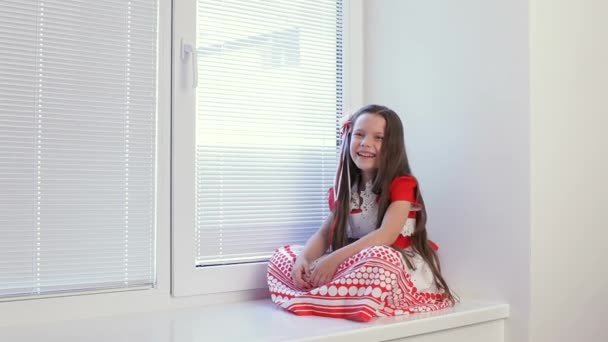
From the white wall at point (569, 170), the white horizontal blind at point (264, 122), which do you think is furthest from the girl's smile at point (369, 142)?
the white wall at point (569, 170)

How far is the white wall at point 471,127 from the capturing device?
1.60 meters

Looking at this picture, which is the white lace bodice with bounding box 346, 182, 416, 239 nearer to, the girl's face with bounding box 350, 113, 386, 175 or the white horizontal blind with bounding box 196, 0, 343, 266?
the girl's face with bounding box 350, 113, 386, 175

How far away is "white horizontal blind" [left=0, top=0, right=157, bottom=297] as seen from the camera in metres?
1.39

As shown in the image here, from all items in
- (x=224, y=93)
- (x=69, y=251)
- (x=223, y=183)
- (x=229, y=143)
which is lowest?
(x=69, y=251)

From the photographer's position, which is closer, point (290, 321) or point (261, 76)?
point (290, 321)

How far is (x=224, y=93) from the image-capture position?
1.71 metres

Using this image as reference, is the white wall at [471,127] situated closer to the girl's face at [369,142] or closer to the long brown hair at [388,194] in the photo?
the long brown hair at [388,194]

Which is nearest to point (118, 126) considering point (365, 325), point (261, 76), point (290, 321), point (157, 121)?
point (157, 121)

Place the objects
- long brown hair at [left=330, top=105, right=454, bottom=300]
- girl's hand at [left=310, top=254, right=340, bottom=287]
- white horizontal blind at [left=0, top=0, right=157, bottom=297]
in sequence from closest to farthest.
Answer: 1. white horizontal blind at [left=0, top=0, right=157, bottom=297]
2. girl's hand at [left=310, top=254, right=340, bottom=287]
3. long brown hair at [left=330, top=105, right=454, bottom=300]

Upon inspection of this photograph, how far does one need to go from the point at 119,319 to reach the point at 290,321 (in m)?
0.38

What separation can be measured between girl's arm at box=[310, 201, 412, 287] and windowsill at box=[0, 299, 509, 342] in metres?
0.12

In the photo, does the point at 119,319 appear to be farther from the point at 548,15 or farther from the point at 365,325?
the point at 548,15

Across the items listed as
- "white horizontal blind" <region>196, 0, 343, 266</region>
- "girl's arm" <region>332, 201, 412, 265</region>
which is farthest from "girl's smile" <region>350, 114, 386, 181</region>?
"white horizontal blind" <region>196, 0, 343, 266</region>

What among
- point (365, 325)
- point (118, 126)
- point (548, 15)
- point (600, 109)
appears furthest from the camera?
point (600, 109)
